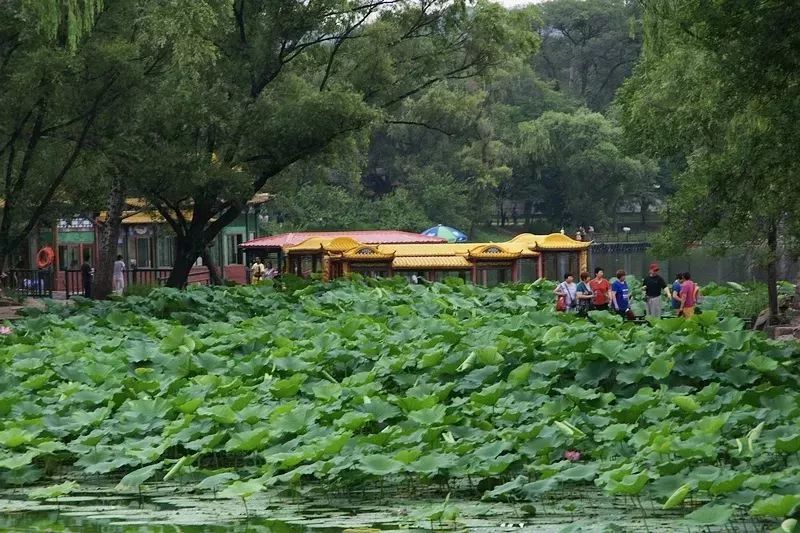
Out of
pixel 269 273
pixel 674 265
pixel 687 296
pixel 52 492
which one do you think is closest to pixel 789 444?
pixel 52 492

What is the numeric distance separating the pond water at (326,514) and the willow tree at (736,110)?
20.5ft

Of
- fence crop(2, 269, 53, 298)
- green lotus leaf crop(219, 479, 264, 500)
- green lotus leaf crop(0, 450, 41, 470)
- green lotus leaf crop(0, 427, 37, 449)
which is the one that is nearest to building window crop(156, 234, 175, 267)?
fence crop(2, 269, 53, 298)

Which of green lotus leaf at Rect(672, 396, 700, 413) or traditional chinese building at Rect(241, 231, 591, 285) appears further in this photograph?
traditional chinese building at Rect(241, 231, 591, 285)

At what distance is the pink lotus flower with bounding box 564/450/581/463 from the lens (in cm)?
941

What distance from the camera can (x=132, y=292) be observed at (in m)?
32.4

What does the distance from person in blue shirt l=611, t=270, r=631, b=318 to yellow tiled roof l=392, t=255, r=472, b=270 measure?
11.5m

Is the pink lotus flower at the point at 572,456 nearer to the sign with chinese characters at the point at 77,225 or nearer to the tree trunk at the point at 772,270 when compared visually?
the tree trunk at the point at 772,270

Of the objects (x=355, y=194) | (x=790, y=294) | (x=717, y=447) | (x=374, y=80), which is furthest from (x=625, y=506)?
(x=355, y=194)

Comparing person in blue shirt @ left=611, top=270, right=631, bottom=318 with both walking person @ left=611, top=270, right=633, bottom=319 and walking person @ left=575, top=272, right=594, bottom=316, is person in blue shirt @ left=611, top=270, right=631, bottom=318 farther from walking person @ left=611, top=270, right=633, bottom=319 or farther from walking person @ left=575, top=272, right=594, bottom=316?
walking person @ left=575, top=272, right=594, bottom=316

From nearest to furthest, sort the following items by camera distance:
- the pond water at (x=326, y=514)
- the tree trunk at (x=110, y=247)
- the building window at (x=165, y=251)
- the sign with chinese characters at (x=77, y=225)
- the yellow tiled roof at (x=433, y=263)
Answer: the pond water at (x=326, y=514)
the tree trunk at (x=110, y=247)
the yellow tiled roof at (x=433, y=263)
the sign with chinese characters at (x=77, y=225)
the building window at (x=165, y=251)

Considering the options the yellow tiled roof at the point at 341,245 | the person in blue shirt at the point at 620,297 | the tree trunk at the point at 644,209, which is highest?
the tree trunk at the point at 644,209

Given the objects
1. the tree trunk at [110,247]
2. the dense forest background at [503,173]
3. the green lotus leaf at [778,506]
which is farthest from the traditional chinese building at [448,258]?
the green lotus leaf at [778,506]

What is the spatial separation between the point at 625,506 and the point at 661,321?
5.31m

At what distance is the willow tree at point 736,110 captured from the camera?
45.3ft
